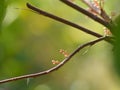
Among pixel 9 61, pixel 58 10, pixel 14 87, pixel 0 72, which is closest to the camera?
pixel 0 72

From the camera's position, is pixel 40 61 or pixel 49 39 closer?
pixel 40 61

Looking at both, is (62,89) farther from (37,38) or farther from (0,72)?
(0,72)

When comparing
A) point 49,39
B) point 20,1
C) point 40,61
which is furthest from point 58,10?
point 20,1

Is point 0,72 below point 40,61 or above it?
above

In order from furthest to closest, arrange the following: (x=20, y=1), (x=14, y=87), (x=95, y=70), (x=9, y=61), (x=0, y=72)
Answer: (x=95, y=70) → (x=14, y=87) → (x=9, y=61) → (x=0, y=72) → (x=20, y=1)

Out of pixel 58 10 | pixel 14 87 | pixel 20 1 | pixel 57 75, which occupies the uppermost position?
pixel 20 1

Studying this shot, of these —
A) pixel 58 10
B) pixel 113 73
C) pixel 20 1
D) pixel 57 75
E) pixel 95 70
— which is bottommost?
pixel 57 75

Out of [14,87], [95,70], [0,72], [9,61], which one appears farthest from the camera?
[95,70]

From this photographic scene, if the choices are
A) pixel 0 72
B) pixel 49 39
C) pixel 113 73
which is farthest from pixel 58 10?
pixel 113 73

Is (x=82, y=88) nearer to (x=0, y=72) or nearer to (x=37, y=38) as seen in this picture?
(x=37, y=38)
